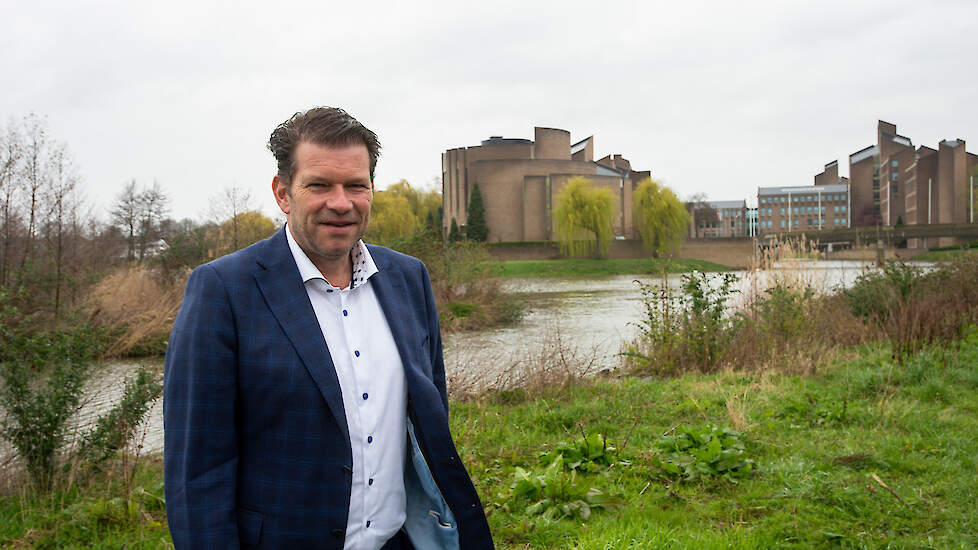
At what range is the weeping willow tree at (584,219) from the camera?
50.8 meters

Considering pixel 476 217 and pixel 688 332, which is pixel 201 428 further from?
pixel 476 217

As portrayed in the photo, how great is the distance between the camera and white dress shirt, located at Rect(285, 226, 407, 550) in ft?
5.75

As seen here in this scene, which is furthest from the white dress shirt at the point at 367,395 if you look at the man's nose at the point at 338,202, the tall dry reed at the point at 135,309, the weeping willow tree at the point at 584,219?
the weeping willow tree at the point at 584,219

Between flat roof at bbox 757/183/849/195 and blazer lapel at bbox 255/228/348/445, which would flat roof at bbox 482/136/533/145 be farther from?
blazer lapel at bbox 255/228/348/445

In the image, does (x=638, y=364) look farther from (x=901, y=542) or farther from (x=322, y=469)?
(x=322, y=469)

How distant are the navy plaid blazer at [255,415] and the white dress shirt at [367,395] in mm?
48

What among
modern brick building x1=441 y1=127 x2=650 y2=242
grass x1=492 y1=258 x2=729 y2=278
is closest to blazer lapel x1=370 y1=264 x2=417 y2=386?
grass x1=492 y1=258 x2=729 y2=278

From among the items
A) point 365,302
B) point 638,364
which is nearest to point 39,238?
point 638,364

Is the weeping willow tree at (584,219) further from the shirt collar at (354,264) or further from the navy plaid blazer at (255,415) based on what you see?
the navy plaid blazer at (255,415)

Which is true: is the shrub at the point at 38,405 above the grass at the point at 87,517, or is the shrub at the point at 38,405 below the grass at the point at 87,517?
above

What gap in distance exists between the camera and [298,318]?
1.72 meters

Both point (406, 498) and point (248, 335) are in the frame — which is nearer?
point (248, 335)

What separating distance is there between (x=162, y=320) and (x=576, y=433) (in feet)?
32.9

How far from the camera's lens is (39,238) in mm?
11336
